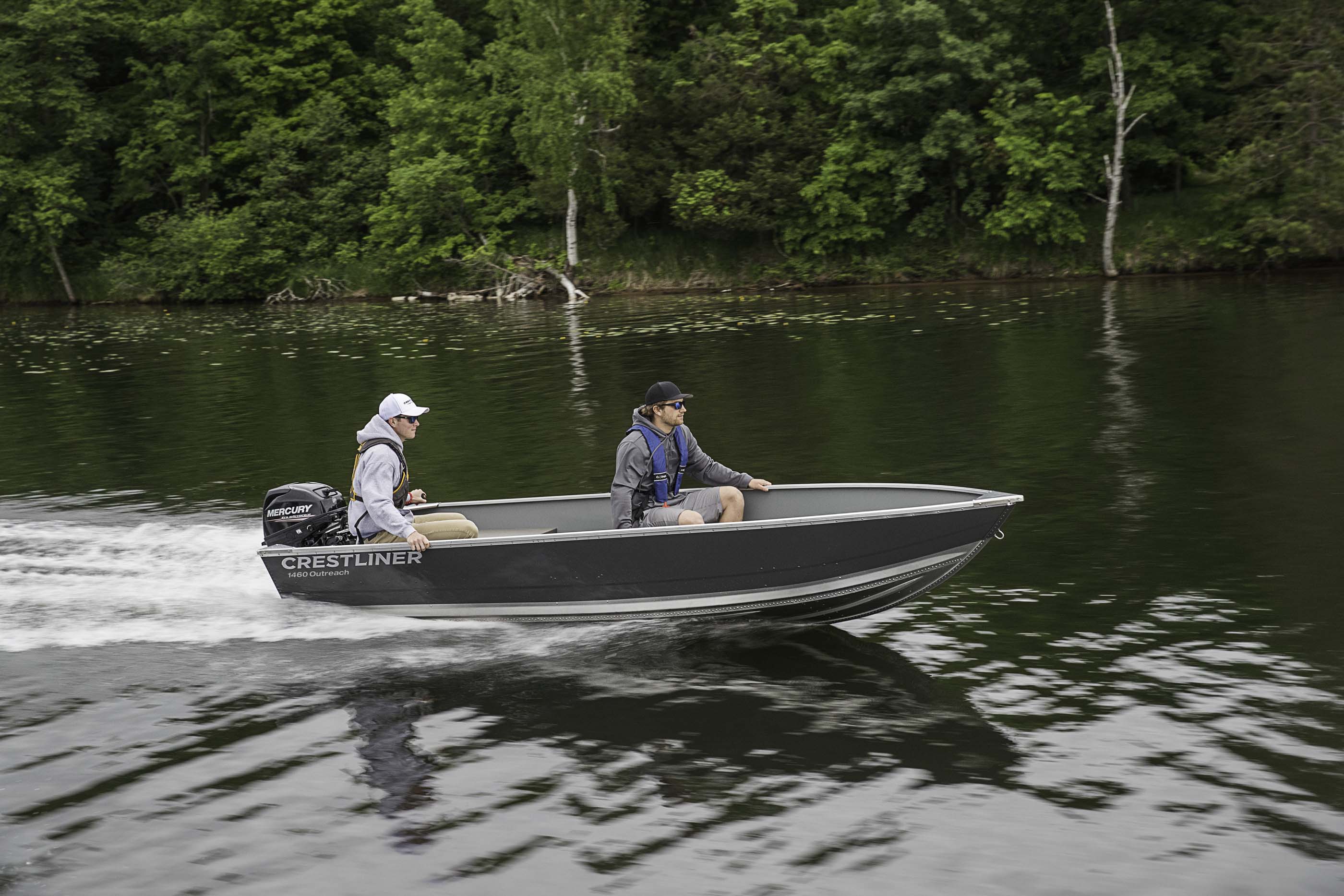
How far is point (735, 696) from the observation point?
23.8ft

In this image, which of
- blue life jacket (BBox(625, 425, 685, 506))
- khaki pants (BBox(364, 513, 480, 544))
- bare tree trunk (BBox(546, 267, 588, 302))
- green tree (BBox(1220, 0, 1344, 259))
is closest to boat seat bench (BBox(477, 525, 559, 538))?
khaki pants (BBox(364, 513, 480, 544))

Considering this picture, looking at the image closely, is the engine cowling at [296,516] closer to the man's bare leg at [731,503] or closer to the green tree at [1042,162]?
the man's bare leg at [731,503]

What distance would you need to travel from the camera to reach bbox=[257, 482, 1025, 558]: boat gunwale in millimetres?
7523

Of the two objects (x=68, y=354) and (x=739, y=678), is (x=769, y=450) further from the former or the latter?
(x=68, y=354)

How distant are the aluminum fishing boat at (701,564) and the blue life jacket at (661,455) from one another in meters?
0.71

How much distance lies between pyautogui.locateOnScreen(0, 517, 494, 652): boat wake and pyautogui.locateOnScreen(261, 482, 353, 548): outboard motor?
51cm

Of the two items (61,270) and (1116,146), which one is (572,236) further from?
(61,270)

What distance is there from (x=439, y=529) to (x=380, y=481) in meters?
0.69

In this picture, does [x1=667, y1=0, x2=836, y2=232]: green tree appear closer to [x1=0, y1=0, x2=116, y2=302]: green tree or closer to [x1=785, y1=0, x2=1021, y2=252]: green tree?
[x1=785, y1=0, x2=1021, y2=252]: green tree

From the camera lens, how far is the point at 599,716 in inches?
277

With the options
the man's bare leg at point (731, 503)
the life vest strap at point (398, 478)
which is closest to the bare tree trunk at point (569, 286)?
the life vest strap at point (398, 478)

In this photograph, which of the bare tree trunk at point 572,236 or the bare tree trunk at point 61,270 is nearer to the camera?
the bare tree trunk at point 572,236

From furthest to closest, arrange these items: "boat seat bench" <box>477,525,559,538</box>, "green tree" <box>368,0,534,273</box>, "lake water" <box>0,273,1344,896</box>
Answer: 1. "green tree" <box>368,0,534,273</box>
2. "boat seat bench" <box>477,525,559,538</box>
3. "lake water" <box>0,273,1344,896</box>

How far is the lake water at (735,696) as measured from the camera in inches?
212
